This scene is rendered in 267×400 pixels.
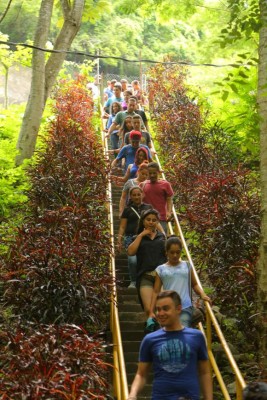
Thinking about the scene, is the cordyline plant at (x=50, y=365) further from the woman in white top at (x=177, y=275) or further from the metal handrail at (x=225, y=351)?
the woman in white top at (x=177, y=275)

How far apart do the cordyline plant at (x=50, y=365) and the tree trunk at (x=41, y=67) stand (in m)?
9.08

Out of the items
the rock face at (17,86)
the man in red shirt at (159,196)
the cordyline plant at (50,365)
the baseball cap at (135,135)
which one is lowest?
the cordyline plant at (50,365)

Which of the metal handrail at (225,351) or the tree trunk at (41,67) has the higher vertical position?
the tree trunk at (41,67)

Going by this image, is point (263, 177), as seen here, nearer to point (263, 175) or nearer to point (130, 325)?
point (263, 175)

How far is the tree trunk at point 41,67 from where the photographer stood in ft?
50.5

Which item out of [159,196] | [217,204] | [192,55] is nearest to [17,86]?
[192,55]

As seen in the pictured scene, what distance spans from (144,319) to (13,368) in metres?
4.01

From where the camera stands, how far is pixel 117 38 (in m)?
41.8

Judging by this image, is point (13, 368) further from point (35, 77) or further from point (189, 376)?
point (35, 77)

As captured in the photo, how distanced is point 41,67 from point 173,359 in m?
11.0

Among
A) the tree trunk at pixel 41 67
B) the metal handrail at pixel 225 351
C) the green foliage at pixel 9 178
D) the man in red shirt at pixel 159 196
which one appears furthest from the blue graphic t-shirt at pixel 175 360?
the tree trunk at pixel 41 67

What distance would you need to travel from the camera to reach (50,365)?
19.6 feet

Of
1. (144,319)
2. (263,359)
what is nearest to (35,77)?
(144,319)

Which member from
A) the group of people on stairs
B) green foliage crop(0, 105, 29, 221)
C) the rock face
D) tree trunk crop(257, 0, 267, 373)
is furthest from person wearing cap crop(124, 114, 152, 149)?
the rock face
